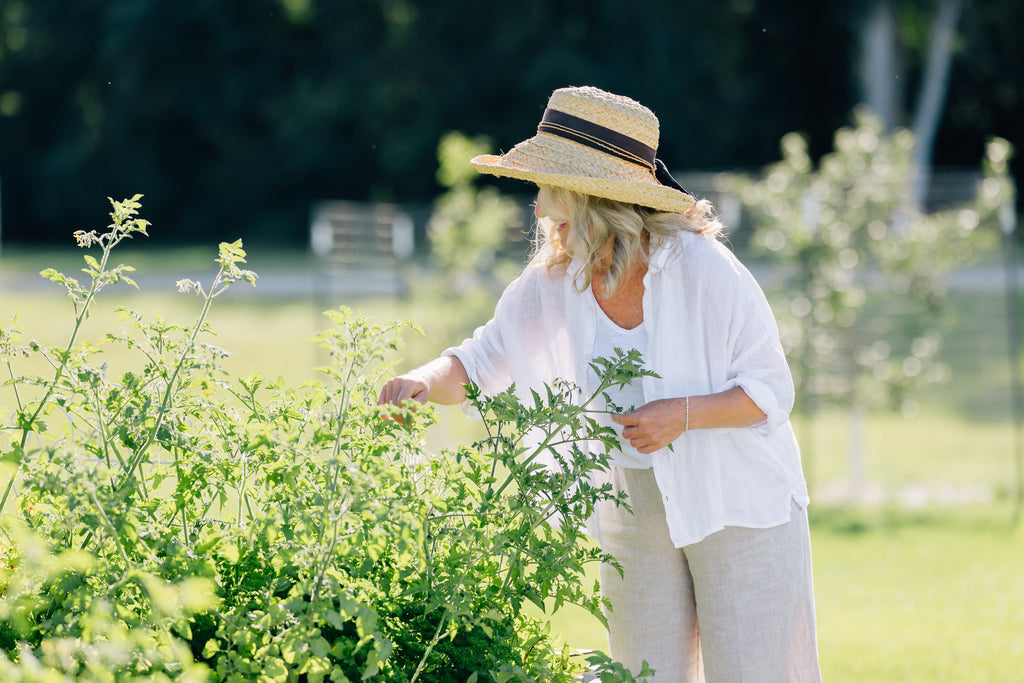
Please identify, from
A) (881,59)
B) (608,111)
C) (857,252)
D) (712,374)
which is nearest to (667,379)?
(712,374)

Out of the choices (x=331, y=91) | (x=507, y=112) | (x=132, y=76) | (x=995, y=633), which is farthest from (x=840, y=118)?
(x=995, y=633)

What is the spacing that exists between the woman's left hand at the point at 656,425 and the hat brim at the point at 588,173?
429 millimetres

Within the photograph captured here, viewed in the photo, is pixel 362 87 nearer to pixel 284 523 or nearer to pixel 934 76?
pixel 934 76

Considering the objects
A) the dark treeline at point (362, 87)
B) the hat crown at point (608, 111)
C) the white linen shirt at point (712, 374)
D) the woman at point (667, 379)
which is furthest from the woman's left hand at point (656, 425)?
the dark treeline at point (362, 87)

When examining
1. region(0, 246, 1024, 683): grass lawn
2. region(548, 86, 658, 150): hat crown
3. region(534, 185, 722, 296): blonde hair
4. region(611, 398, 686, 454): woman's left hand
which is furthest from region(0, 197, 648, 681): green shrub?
region(548, 86, 658, 150): hat crown

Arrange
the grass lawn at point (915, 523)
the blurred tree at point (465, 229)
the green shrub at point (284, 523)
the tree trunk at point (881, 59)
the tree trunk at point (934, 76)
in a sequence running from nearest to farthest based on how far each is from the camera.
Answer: the green shrub at point (284, 523) < the grass lawn at point (915, 523) < the blurred tree at point (465, 229) < the tree trunk at point (934, 76) < the tree trunk at point (881, 59)

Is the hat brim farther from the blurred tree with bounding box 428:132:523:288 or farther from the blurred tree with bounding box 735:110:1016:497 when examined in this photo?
the blurred tree with bounding box 428:132:523:288

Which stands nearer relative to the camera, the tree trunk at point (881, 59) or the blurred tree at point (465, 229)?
the blurred tree at point (465, 229)

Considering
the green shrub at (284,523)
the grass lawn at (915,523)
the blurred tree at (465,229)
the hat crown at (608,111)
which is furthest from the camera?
the blurred tree at (465,229)

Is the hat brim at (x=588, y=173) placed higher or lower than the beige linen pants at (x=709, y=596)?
higher

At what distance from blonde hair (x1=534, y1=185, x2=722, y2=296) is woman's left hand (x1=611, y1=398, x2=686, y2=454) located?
11.8 inches

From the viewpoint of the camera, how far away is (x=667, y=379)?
7.89 ft

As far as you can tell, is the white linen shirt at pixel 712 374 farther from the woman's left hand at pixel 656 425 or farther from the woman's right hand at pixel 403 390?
the woman's right hand at pixel 403 390

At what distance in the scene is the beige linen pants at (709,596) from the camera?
2.46 metres
